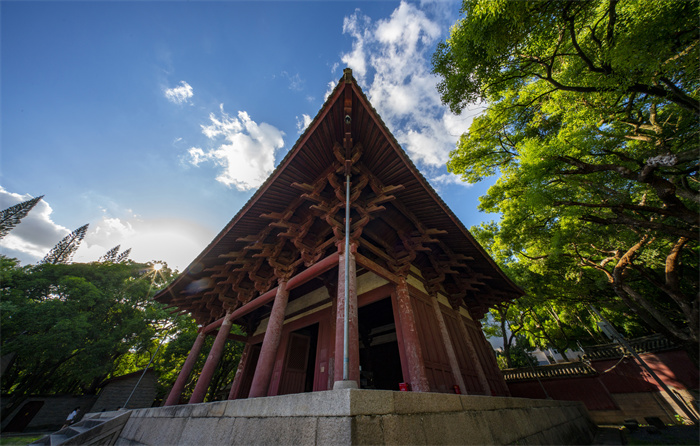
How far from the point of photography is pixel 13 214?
29938mm

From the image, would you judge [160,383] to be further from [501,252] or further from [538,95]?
[538,95]

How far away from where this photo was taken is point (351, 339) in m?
3.81

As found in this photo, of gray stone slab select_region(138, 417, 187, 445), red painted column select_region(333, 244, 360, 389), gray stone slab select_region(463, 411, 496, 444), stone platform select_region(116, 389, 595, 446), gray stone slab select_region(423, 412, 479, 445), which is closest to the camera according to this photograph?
stone platform select_region(116, 389, 595, 446)

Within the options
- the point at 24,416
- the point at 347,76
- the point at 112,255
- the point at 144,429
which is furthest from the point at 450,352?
the point at 112,255

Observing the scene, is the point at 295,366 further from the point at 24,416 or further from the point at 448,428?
the point at 24,416

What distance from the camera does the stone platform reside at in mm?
2131

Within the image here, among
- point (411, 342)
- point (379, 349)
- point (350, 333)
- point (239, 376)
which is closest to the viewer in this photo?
point (350, 333)

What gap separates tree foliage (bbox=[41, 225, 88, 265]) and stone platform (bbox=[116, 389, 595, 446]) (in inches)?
1836

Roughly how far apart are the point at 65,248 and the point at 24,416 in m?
26.4

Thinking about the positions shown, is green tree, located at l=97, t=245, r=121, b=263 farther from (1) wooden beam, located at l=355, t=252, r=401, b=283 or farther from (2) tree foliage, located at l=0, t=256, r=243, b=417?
(1) wooden beam, located at l=355, t=252, r=401, b=283

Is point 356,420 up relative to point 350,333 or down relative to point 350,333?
down

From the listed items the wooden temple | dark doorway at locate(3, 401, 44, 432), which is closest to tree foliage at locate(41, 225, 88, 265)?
dark doorway at locate(3, 401, 44, 432)

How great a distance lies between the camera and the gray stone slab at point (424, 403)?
7.83 feet

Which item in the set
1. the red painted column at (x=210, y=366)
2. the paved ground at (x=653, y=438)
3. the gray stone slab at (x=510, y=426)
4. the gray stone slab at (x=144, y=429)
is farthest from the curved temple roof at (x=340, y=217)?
the paved ground at (x=653, y=438)
